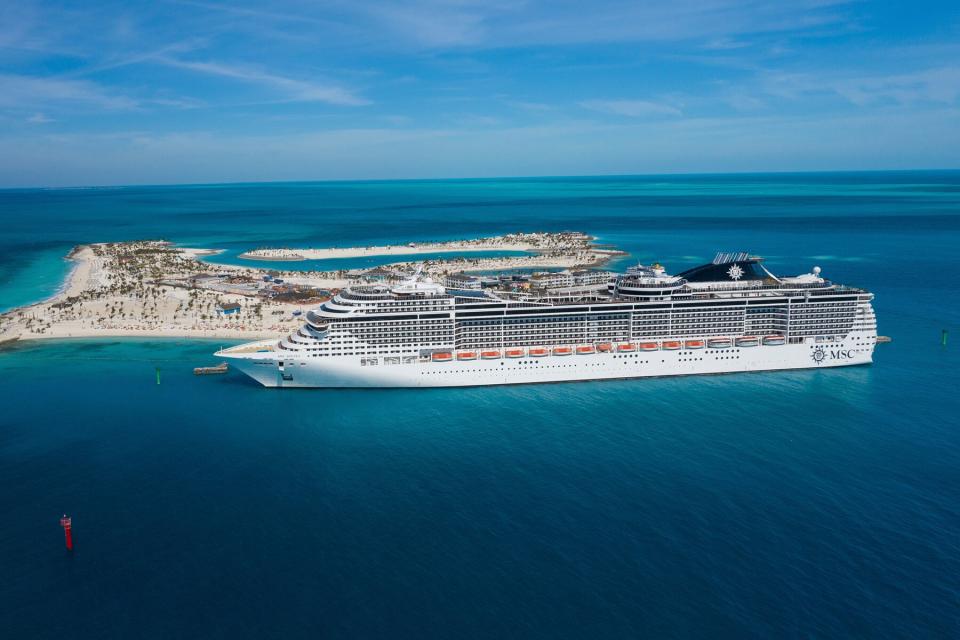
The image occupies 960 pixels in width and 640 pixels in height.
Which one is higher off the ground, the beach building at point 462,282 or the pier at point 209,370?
the beach building at point 462,282

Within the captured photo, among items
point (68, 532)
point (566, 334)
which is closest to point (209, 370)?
point (68, 532)

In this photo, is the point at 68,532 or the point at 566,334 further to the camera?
the point at 566,334

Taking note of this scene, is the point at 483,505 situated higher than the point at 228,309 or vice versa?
the point at 228,309

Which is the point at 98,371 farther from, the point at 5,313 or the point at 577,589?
the point at 577,589

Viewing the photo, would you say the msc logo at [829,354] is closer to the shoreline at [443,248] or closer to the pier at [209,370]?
the pier at [209,370]

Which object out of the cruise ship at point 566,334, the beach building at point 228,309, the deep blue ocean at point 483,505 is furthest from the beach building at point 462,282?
the beach building at point 228,309

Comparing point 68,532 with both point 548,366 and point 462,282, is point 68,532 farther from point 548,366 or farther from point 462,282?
point 462,282

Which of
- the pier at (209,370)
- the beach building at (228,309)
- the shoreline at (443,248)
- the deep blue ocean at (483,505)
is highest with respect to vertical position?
the shoreline at (443,248)

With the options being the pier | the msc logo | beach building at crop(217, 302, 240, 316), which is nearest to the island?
beach building at crop(217, 302, 240, 316)
